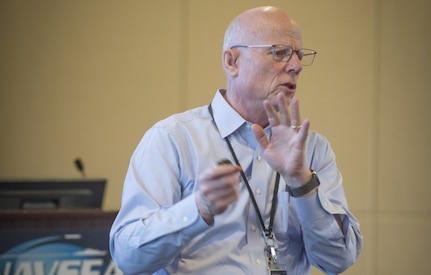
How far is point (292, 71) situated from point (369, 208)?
11.9 ft

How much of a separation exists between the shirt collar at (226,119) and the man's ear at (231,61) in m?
0.10

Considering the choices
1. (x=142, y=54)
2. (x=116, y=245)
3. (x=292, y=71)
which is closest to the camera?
(x=116, y=245)

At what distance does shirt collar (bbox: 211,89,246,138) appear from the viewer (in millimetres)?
2166

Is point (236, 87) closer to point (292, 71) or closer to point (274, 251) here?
point (292, 71)

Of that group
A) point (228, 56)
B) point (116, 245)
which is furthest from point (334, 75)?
point (116, 245)

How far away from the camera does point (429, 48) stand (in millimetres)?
5566

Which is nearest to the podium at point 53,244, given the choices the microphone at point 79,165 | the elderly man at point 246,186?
the elderly man at point 246,186

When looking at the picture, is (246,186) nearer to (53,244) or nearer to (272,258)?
(272,258)

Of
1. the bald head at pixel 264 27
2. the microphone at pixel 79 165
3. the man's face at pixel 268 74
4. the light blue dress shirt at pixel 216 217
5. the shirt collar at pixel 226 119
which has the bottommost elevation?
the microphone at pixel 79 165

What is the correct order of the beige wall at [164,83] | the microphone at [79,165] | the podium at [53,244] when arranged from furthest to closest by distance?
the beige wall at [164,83], the microphone at [79,165], the podium at [53,244]

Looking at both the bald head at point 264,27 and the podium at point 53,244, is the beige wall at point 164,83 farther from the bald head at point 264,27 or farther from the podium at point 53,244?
the bald head at point 264,27

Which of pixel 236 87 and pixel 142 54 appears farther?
pixel 142 54

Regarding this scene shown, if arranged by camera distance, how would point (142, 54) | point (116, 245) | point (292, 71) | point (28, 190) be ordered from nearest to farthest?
point (116, 245), point (292, 71), point (28, 190), point (142, 54)

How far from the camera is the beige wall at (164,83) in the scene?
548 centimetres
